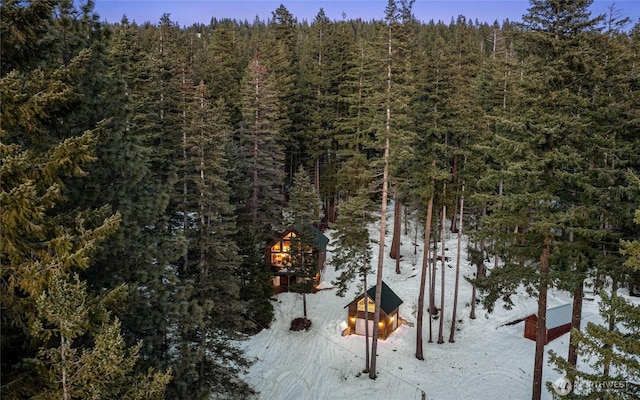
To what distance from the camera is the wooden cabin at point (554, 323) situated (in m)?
25.2

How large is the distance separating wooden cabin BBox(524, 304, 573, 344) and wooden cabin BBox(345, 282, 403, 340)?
26.1ft

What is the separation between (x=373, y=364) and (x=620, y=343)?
15831 mm

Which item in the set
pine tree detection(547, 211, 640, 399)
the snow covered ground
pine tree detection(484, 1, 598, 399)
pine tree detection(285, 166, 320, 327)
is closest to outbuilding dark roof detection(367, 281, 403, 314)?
the snow covered ground

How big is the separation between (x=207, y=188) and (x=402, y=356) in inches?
608

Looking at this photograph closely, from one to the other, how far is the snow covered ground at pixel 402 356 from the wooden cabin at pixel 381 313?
610mm

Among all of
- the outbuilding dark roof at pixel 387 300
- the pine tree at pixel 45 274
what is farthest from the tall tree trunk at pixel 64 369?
the outbuilding dark roof at pixel 387 300

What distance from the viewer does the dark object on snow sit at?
28438 mm

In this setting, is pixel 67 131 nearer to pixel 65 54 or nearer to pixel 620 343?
pixel 65 54

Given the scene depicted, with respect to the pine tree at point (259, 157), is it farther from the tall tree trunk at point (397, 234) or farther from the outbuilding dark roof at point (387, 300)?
the tall tree trunk at point (397, 234)

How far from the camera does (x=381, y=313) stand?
2727cm

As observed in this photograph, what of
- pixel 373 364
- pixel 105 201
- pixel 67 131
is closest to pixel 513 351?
pixel 373 364

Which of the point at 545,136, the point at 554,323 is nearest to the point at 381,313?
the point at 554,323

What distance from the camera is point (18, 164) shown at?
20.3ft

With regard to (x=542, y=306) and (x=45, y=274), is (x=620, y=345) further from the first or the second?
(x=45, y=274)
